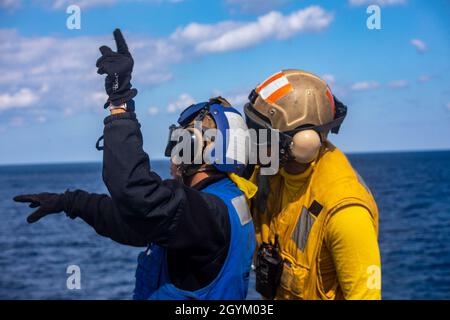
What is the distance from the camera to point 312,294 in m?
5.27

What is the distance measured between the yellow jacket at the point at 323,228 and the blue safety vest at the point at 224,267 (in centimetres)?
59

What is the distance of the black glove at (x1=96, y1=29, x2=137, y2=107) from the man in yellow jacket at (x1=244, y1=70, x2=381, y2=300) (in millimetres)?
1294

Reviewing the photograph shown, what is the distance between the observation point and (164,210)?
13.4ft

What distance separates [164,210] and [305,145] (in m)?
1.47

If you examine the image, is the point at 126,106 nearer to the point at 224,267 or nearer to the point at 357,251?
the point at 224,267

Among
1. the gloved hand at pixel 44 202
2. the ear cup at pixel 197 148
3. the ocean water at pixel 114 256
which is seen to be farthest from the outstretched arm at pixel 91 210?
the ocean water at pixel 114 256

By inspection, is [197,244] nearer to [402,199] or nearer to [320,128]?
[320,128]

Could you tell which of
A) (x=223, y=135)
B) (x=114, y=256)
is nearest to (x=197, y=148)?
(x=223, y=135)

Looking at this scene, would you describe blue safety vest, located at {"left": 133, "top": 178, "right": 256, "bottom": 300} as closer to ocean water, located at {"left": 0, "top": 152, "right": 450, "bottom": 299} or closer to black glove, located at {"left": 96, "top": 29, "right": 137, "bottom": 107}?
black glove, located at {"left": 96, "top": 29, "right": 137, "bottom": 107}

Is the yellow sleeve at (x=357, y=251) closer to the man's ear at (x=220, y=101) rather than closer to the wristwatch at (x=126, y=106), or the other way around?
the man's ear at (x=220, y=101)

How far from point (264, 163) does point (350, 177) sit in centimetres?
67

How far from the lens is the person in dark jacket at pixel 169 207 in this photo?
4.09 metres
